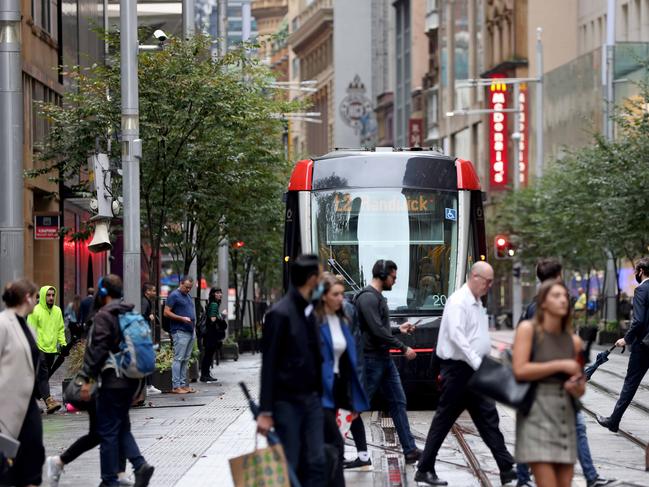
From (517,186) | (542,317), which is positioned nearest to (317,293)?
(542,317)

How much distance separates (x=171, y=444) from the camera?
1714cm

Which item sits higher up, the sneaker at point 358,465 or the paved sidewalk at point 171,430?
the sneaker at point 358,465

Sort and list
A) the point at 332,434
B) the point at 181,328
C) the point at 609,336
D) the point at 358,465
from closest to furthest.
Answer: the point at 332,434 → the point at 358,465 → the point at 181,328 → the point at 609,336

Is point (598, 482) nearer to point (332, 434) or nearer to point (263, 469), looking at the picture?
point (332, 434)

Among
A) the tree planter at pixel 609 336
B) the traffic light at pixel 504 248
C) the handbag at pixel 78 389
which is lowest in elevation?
the tree planter at pixel 609 336

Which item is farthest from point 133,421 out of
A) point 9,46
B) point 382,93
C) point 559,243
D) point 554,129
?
point 382,93

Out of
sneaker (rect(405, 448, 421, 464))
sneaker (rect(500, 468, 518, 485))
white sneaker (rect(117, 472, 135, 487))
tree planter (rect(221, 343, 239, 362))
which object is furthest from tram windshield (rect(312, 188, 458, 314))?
tree planter (rect(221, 343, 239, 362))

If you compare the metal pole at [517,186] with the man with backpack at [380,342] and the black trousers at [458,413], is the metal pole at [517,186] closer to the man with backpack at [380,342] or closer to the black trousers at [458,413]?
the man with backpack at [380,342]

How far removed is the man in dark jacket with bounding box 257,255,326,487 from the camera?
10.3 m

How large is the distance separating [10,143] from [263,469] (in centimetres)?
880

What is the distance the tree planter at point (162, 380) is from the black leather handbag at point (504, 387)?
50.0ft

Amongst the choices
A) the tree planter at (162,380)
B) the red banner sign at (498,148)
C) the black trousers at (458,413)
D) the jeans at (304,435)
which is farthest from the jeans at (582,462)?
the red banner sign at (498,148)

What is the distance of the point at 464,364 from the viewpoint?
13227 mm

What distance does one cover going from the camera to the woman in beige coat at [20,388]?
1170cm
